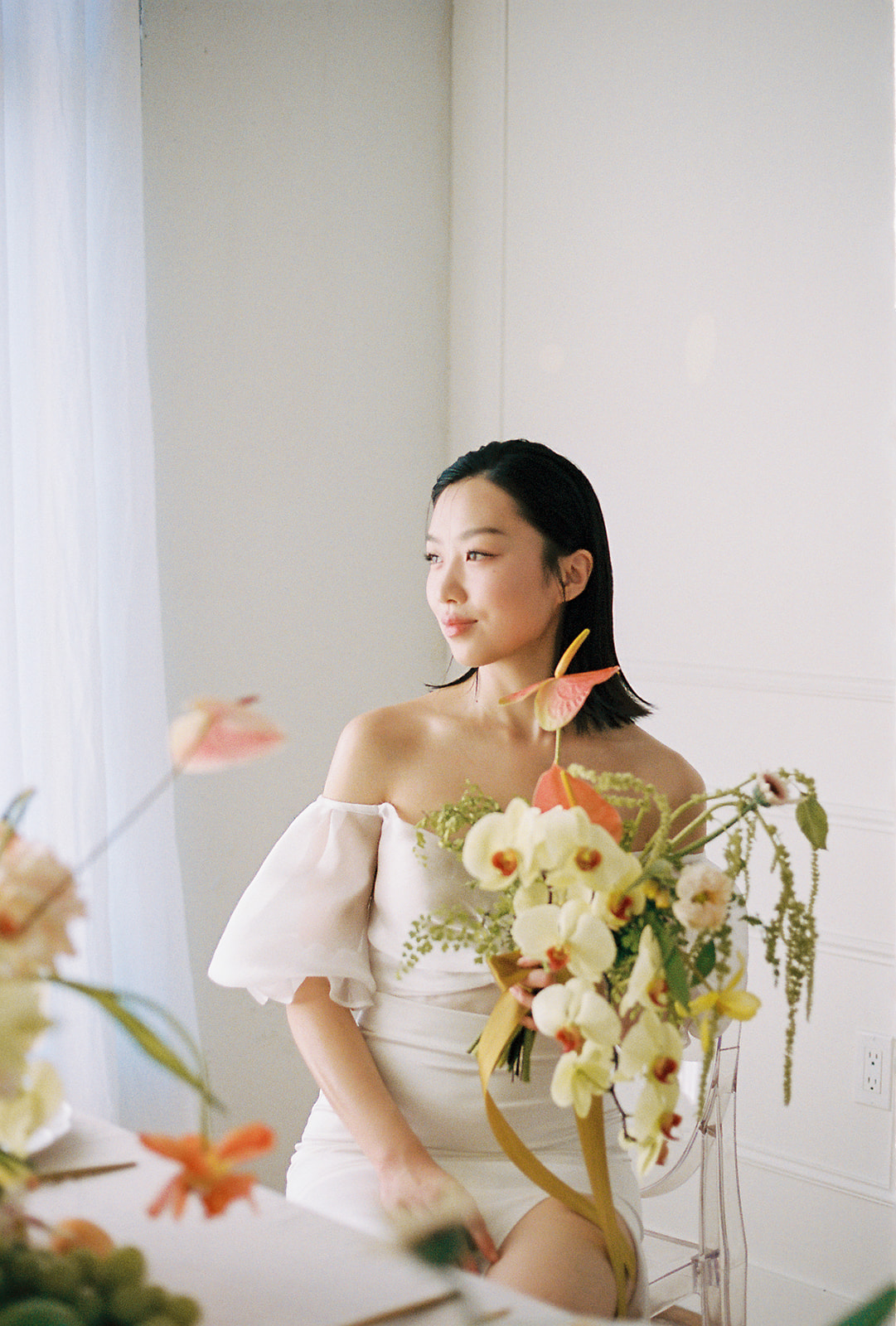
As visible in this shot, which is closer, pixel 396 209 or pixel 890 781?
pixel 890 781

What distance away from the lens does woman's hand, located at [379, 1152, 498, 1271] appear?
47.3 inches

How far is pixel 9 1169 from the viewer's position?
0.68m

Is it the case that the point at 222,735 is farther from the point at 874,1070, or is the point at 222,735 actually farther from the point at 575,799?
the point at 874,1070

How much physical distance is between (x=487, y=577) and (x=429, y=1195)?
0.70m

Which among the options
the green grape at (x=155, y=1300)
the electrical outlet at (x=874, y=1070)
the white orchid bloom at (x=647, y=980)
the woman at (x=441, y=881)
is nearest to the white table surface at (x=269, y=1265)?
the green grape at (x=155, y=1300)

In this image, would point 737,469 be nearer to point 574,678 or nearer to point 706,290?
point 706,290

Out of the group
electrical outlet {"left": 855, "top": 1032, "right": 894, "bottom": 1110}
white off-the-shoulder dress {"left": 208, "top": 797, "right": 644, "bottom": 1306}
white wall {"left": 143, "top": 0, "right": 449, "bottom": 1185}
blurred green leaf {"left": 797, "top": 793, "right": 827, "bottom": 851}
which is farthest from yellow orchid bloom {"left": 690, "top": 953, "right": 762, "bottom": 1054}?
white wall {"left": 143, "top": 0, "right": 449, "bottom": 1185}

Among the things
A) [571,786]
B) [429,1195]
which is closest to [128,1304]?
[571,786]

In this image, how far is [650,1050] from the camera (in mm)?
850

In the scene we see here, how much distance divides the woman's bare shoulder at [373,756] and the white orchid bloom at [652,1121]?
0.73 metres

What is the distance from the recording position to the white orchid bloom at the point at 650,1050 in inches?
33.4

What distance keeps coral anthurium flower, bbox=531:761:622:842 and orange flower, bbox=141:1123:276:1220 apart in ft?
1.32

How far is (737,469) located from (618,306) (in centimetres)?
44

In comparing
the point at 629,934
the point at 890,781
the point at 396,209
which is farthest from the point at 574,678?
the point at 396,209
